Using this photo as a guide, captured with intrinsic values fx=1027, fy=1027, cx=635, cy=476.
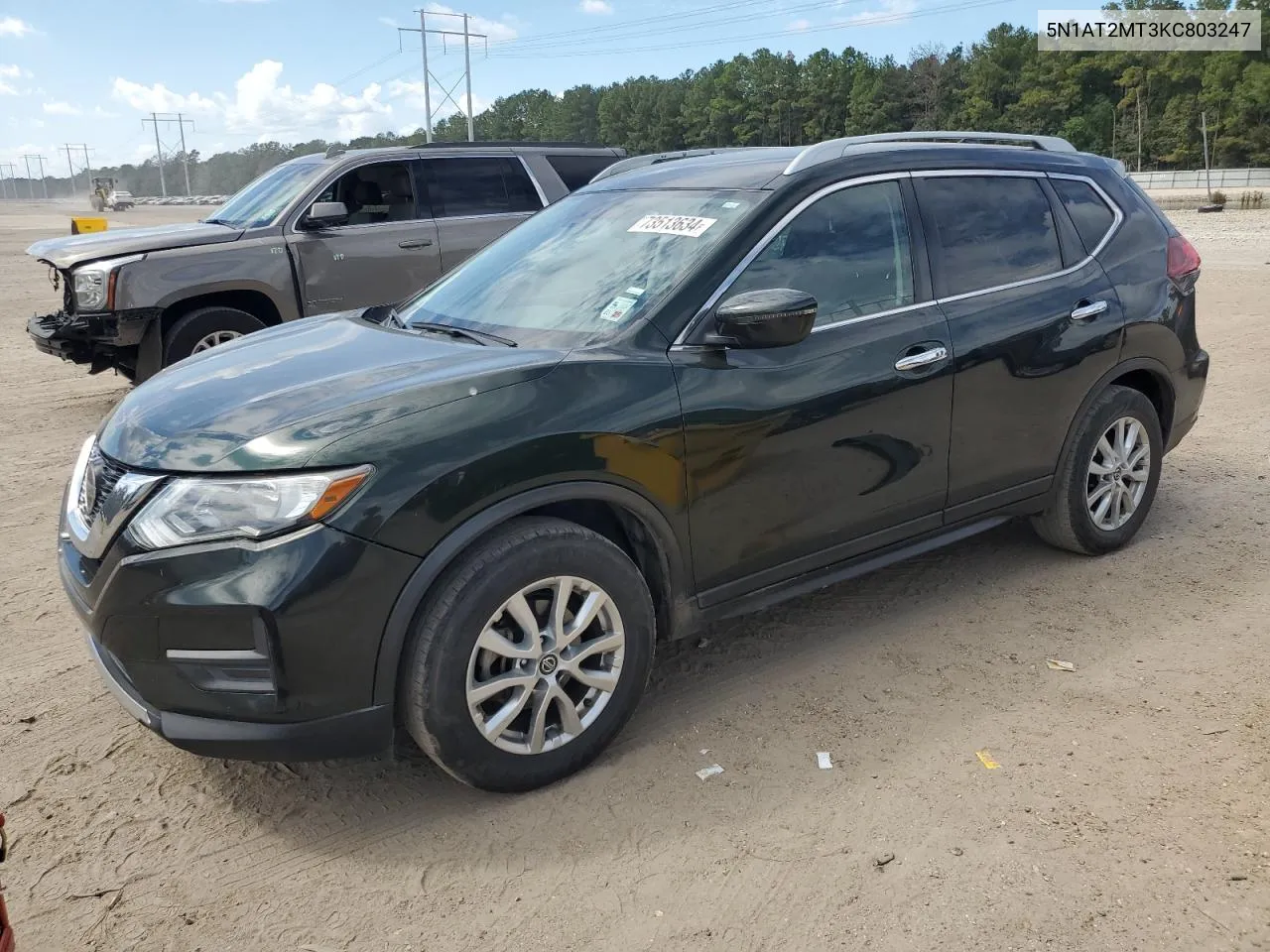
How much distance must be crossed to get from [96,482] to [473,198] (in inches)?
244

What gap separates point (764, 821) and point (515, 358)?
5.00ft

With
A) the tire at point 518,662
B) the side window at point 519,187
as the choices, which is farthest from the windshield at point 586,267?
the side window at point 519,187

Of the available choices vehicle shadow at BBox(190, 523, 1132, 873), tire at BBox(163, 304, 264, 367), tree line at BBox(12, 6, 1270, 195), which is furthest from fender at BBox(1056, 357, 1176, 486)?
tree line at BBox(12, 6, 1270, 195)

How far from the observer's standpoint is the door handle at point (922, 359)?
368 centimetres

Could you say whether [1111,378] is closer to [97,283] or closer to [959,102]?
[97,283]

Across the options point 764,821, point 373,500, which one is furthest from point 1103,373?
point 373,500

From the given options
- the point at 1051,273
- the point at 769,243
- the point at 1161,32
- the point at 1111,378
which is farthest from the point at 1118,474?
the point at 1161,32

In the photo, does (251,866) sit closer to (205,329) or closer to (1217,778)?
(1217,778)

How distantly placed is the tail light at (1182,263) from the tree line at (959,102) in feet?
214

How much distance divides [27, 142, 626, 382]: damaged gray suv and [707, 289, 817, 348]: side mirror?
3969mm

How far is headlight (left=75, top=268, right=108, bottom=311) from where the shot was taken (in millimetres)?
7262

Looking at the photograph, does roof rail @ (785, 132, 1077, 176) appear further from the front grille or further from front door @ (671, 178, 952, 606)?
the front grille

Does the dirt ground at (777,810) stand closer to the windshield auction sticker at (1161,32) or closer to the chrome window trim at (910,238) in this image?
the chrome window trim at (910,238)

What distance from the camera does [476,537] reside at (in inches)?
110
